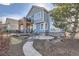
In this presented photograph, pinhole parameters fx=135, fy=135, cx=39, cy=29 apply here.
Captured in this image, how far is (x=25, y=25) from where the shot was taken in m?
1.18

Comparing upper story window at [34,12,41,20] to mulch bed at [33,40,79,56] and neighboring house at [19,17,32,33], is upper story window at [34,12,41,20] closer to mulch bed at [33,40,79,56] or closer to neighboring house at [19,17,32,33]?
neighboring house at [19,17,32,33]

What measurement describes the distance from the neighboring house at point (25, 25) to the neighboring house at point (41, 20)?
0.11ft

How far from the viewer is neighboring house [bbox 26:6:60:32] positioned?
1166 millimetres

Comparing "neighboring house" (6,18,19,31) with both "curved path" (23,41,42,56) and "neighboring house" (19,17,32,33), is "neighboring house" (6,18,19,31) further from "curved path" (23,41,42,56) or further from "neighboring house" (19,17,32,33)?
"curved path" (23,41,42,56)

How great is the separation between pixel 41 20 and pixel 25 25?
0.48 ft

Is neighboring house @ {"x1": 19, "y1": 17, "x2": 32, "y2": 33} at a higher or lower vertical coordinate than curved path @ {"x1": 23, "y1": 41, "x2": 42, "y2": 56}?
higher

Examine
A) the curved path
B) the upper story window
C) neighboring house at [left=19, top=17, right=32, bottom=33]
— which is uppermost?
the upper story window

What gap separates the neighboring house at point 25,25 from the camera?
3.81ft

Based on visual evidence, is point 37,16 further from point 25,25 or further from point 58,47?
point 58,47

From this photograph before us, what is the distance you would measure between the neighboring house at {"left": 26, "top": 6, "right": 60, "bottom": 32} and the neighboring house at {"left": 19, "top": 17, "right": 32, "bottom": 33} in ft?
0.11

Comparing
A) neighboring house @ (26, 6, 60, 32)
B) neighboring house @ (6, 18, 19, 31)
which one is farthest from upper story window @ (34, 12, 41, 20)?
neighboring house @ (6, 18, 19, 31)

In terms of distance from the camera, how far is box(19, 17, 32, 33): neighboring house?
116 cm

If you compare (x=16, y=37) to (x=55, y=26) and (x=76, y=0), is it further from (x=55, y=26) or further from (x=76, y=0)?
(x=76, y=0)

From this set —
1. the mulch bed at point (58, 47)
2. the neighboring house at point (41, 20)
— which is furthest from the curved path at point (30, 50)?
the neighboring house at point (41, 20)
